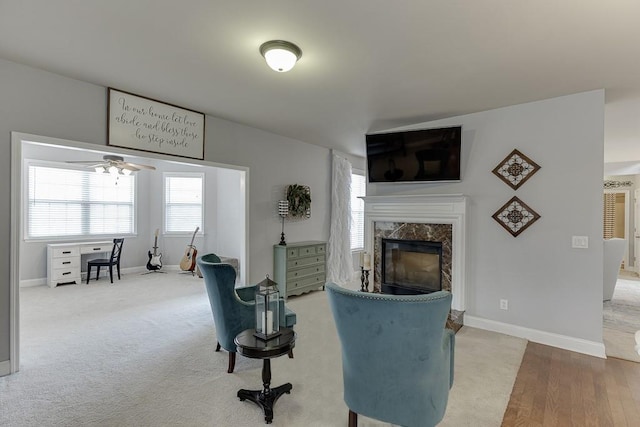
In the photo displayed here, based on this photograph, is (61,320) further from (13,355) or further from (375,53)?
(375,53)

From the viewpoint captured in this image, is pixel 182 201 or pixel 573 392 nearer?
pixel 573 392

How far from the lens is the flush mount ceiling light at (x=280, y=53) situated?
2350 millimetres

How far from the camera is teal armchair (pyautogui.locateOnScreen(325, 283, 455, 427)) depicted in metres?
1.62

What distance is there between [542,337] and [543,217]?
131 centimetres

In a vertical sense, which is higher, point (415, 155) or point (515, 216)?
point (415, 155)

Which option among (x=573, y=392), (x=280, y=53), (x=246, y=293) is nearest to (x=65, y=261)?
(x=246, y=293)

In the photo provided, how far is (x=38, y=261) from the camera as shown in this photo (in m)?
5.83

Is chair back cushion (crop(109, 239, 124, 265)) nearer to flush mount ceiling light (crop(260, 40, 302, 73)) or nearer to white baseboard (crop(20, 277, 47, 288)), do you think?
white baseboard (crop(20, 277, 47, 288))

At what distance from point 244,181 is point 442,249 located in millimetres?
2879

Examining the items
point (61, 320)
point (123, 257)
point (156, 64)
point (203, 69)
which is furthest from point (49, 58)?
point (123, 257)

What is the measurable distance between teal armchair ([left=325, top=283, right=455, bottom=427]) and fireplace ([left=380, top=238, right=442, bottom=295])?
102 inches

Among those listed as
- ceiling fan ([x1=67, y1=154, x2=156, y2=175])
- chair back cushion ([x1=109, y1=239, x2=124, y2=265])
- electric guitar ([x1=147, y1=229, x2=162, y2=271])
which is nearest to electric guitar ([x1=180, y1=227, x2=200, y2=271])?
electric guitar ([x1=147, y1=229, x2=162, y2=271])

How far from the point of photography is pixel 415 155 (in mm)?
4281

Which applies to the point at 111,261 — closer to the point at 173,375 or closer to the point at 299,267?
the point at 299,267
